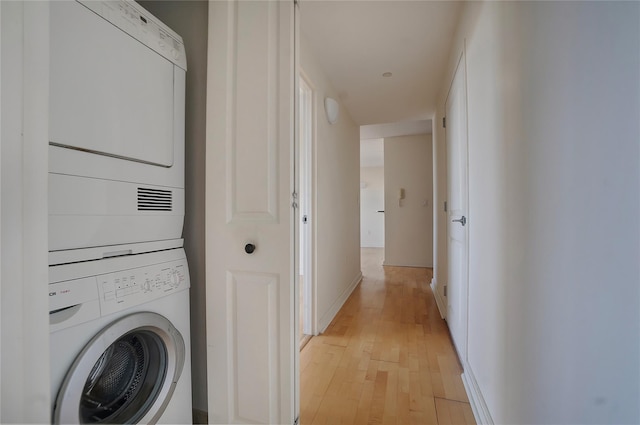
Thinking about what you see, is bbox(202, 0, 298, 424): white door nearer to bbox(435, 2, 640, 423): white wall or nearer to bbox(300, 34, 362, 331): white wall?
bbox(435, 2, 640, 423): white wall

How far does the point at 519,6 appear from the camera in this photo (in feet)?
2.81

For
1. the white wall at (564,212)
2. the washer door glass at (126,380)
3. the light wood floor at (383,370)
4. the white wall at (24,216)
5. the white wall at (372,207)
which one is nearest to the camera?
the white wall at (24,216)

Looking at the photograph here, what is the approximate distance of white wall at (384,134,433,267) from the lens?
462 centimetres

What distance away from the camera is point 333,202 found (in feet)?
8.66

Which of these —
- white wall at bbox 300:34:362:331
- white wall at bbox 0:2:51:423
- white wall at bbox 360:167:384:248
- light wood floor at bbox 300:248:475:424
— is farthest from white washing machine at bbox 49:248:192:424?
white wall at bbox 360:167:384:248

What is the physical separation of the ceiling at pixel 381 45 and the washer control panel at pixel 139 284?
1.73 meters

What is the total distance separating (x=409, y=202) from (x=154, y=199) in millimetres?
4400

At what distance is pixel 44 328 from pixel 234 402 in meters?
0.87

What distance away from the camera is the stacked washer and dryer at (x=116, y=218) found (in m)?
0.70

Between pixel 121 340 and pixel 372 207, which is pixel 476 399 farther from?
pixel 372 207

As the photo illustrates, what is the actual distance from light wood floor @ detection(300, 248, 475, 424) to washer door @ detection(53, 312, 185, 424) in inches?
28.2

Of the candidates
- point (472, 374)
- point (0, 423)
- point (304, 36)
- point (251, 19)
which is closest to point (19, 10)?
point (0, 423)

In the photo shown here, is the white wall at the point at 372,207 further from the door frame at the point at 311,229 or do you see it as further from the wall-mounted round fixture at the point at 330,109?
the door frame at the point at 311,229

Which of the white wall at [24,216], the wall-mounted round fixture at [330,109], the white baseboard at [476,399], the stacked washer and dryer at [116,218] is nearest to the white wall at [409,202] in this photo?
the wall-mounted round fixture at [330,109]
